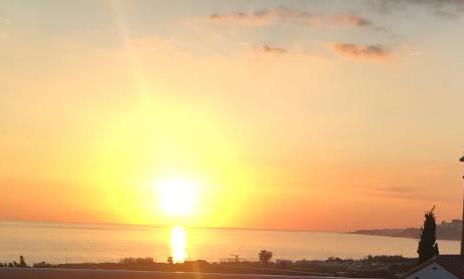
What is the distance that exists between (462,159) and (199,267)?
526 inches

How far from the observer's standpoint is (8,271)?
67.3 feet

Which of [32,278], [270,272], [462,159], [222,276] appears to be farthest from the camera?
[462,159]

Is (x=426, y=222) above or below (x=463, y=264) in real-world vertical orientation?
above

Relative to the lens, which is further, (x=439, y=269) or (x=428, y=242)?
(x=428, y=242)

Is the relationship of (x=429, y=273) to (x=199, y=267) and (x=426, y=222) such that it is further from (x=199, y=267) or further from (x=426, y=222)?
(x=199, y=267)

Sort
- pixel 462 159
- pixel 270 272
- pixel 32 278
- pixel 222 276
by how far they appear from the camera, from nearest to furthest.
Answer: pixel 32 278
pixel 222 276
pixel 270 272
pixel 462 159

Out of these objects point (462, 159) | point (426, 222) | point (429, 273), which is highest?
point (462, 159)

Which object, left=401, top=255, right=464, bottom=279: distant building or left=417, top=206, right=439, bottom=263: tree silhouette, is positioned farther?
left=417, top=206, right=439, bottom=263: tree silhouette

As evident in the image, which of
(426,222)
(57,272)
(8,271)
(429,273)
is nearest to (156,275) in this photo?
(57,272)

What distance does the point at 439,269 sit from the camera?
72.5 ft

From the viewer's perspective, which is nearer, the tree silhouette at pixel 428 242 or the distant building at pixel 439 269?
the distant building at pixel 439 269

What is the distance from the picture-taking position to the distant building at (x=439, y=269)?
21812 mm

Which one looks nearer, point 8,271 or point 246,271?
point 8,271

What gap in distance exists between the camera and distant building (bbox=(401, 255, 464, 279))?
21.8 m
